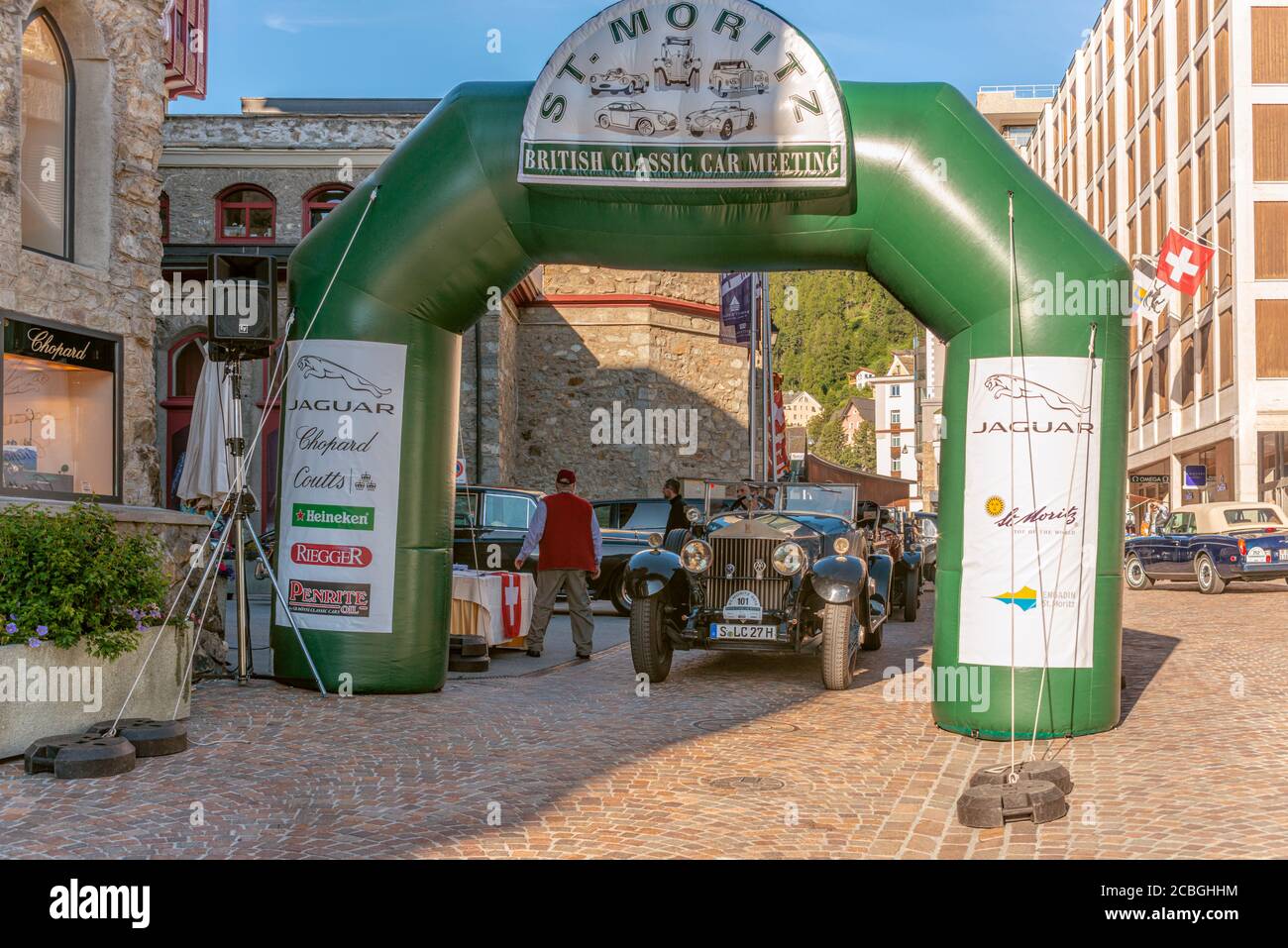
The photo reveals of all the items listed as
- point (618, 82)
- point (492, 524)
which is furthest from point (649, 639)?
point (492, 524)

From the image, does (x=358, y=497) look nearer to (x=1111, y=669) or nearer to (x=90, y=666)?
(x=90, y=666)

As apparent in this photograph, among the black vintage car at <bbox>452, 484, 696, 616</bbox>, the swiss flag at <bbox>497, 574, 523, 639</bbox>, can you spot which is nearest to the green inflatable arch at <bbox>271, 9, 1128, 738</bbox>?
the swiss flag at <bbox>497, 574, 523, 639</bbox>

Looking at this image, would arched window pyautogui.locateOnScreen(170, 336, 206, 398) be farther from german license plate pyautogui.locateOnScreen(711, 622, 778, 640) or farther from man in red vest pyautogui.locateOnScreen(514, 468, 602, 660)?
german license plate pyautogui.locateOnScreen(711, 622, 778, 640)

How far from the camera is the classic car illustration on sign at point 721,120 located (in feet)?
28.1

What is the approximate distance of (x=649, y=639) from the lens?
10.6 meters

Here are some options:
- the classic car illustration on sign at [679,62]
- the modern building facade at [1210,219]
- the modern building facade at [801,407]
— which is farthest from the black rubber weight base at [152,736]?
the modern building facade at [801,407]

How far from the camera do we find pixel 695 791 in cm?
648

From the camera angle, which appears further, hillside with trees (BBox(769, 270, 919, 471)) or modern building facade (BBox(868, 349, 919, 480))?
hillside with trees (BBox(769, 270, 919, 471))

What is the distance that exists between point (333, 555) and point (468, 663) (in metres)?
2.20

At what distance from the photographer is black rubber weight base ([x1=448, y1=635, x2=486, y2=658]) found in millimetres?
11523

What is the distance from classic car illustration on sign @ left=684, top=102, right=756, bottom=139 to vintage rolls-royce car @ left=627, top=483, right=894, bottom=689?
12.2ft

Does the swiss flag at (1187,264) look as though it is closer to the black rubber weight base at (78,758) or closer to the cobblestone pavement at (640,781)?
the cobblestone pavement at (640,781)

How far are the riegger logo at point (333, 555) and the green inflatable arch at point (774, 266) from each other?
199 mm

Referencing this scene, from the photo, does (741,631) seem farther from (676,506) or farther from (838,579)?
(676,506)
